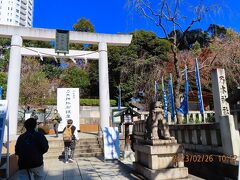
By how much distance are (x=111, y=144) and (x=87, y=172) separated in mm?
2413

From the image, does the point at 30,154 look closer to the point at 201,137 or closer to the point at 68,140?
the point at 68,140

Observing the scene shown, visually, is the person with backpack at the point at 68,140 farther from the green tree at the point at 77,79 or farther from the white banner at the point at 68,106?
the green tree at the point at 77,79

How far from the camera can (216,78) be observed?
746cm

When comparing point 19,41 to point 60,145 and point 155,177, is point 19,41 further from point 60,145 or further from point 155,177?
point 155,177

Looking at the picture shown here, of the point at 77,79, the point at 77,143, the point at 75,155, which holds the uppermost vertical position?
the point at 77,79

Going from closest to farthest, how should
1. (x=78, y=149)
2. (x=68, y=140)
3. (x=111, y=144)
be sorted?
(x=68, y=140), (x=111, y=144), (x=78, y=149)

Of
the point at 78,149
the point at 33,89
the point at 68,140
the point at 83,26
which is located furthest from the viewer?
the point at 83,26

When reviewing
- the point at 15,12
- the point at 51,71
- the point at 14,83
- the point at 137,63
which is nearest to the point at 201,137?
the point at 14,83

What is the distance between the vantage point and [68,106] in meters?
15.5

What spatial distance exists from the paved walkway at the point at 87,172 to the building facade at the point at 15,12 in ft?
302

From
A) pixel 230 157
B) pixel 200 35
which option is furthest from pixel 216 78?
pixel 200 35

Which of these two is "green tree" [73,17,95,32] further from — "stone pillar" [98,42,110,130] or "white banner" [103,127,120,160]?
"white banner" [103,127,120,160]

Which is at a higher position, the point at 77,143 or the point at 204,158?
the point at 77,143

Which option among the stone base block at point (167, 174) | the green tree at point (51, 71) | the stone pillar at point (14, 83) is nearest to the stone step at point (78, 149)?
the stone pillar at point (14, 83)
